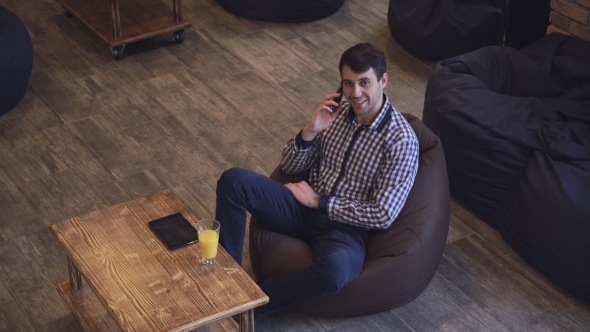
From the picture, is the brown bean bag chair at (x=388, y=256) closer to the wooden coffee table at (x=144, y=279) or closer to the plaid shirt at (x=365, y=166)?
the plaid shirt at (x=365, y=166)

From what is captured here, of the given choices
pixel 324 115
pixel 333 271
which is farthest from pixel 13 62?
pixel 333 271

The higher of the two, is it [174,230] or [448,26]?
[174,230]

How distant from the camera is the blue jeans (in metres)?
3.11

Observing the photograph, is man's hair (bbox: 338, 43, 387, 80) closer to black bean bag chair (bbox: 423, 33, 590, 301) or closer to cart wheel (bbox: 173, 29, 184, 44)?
black bean bag chair (bbox: 423, 33, 590, 301)

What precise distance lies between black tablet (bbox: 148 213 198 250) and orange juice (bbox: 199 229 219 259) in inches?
4.3

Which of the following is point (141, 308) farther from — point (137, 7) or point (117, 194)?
point (137, 7)

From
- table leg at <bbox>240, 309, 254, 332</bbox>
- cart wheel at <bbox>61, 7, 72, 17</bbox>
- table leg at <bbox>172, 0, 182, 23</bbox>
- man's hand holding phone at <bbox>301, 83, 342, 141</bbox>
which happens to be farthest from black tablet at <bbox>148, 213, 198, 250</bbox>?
cart wheel at <bbox>61, 7, 72, 17</bbox>

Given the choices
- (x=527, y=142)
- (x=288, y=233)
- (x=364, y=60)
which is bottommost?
(x=288, y=233)

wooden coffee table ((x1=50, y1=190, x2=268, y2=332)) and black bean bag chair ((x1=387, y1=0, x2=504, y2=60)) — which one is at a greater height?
wooden coffee table ((x1=50, y1=190, x2=268, y2=332))

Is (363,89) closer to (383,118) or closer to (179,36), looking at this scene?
(383,118)

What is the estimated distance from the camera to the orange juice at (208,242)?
113 inches

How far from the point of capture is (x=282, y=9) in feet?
18.7

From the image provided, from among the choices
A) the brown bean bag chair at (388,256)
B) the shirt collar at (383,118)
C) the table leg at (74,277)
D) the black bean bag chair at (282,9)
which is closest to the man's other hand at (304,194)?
the brown bean bag chair at (388,256)

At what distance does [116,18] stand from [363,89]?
244 centimetres
